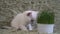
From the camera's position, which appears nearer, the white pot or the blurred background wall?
the white pot

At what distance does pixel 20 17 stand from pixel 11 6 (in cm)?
35

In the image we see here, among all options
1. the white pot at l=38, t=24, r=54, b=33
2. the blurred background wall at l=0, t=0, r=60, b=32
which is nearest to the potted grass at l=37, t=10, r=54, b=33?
the white pot at l=38, t=24, r=54, b=33

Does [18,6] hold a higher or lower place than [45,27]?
higher

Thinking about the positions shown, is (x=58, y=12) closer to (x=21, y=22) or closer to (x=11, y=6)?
(x=21, y=22)

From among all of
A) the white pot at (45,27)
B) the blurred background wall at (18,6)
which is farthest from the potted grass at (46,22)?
Result: the blurred background wall at (18,6)

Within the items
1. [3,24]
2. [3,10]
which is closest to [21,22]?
[3,24]

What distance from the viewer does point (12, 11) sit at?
1930mm

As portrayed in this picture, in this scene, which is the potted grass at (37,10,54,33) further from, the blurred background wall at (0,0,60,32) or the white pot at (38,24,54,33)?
the blurred background wall at (0,0,60,32)

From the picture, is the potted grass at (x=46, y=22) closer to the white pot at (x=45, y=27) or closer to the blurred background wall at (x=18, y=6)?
the white pot at (x=45, y=27)

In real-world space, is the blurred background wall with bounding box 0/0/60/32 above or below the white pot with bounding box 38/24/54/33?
above

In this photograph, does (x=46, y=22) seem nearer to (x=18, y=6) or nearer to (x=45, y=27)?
(x=45, y=27)

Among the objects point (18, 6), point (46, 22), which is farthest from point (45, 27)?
point (18, 6)

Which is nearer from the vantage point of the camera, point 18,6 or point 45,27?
point 45,27

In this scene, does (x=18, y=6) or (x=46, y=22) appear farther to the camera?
(x=18, y=6)
